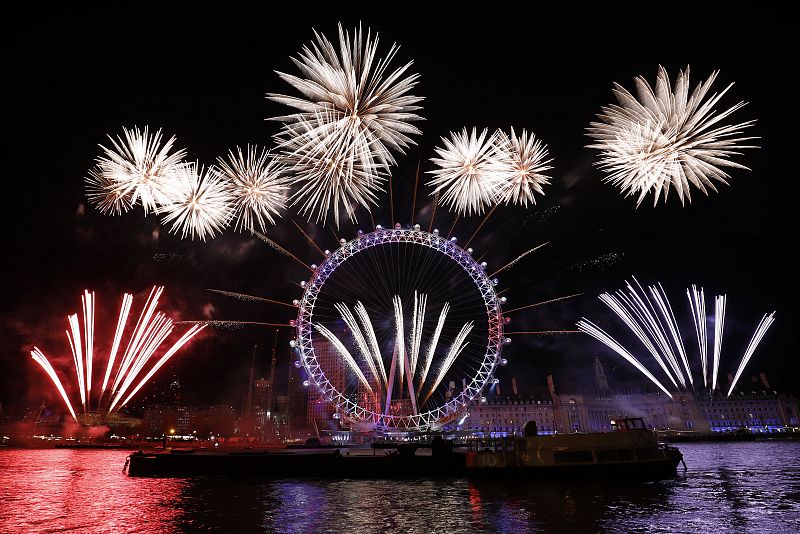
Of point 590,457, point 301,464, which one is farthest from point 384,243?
point 590,457

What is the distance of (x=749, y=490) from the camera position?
102 ft

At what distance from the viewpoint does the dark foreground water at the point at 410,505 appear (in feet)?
71.7

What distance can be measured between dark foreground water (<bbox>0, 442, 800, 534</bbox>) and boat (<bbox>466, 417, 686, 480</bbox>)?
1.50 m

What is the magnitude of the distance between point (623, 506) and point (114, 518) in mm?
30039

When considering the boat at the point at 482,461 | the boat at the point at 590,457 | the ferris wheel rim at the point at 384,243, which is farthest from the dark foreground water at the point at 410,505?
the ferris wheel rim at the point at 384,243

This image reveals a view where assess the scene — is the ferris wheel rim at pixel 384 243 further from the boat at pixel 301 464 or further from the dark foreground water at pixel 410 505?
the dark foreground water at pixel 410 505

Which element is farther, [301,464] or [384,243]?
[384,243]

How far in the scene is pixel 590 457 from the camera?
128ft

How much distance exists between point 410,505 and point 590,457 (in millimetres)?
20202

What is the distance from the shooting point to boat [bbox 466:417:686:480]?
3762 centimetres

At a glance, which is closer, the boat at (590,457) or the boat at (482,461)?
the boat at (590,457)

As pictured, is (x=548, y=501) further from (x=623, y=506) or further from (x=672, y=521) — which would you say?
(x=672, y=521)

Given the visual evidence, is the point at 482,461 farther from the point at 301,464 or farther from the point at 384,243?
the point at 384,243

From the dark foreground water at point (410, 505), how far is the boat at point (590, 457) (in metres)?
1.50
